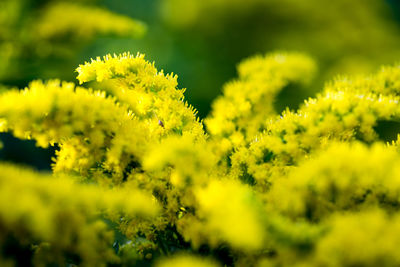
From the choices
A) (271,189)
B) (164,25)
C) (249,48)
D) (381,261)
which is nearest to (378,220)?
(381,261)

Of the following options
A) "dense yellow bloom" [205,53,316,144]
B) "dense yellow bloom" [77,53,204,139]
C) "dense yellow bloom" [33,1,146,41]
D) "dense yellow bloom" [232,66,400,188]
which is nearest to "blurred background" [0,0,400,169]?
"dense yellow bloom" [33,1,146,41]

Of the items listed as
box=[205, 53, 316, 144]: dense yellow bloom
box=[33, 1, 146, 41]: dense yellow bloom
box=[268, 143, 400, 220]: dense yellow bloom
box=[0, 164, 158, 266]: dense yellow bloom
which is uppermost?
box=[33, 1, 146, 41]: dense yellow bloom

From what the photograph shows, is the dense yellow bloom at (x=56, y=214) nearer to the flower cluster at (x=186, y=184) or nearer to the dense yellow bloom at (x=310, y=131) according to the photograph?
the flower cluster at (x=186, y=184)

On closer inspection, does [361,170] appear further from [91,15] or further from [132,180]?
[91,15]

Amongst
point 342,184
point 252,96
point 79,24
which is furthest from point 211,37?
point 342,184

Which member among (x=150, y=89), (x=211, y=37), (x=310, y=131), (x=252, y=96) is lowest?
(x=310, y=131)

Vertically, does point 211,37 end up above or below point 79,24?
above

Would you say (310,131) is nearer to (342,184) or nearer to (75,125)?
(342,184)

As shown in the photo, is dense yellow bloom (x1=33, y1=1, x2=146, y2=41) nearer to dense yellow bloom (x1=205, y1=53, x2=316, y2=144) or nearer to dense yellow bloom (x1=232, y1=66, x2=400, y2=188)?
dense yellow bloom (x1=205, y1=53, x2=316, y2=144)
